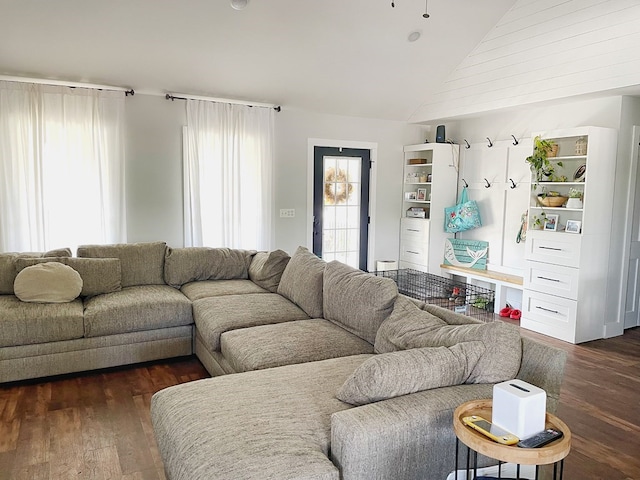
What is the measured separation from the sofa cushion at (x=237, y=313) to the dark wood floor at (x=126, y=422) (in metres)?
0.46

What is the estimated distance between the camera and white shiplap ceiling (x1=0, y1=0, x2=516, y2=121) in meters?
4.01

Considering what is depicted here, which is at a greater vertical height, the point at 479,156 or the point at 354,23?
the point at 354,23

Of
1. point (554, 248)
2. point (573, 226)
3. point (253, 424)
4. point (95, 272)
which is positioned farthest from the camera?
point (554, 248)

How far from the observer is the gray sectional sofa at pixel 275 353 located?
1774mm

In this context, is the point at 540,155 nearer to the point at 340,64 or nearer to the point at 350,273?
the point at 340,64

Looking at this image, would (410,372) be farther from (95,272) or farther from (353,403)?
(95,272)

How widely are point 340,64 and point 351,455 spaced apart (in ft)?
14.2

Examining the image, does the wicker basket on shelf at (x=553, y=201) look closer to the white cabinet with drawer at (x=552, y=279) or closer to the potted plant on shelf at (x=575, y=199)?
the potted plant on shelf at (x=575, y=199)

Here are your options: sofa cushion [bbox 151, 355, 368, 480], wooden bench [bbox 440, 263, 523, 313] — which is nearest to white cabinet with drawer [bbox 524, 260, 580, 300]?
wooden bench [bbox 440, 263, 523, 313]

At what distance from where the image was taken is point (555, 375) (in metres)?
2.08

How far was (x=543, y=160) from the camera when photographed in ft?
16.2

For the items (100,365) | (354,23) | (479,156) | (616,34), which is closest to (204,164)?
(354,23)

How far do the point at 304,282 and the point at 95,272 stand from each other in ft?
5.86

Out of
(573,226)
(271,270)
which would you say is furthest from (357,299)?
(573,226)
